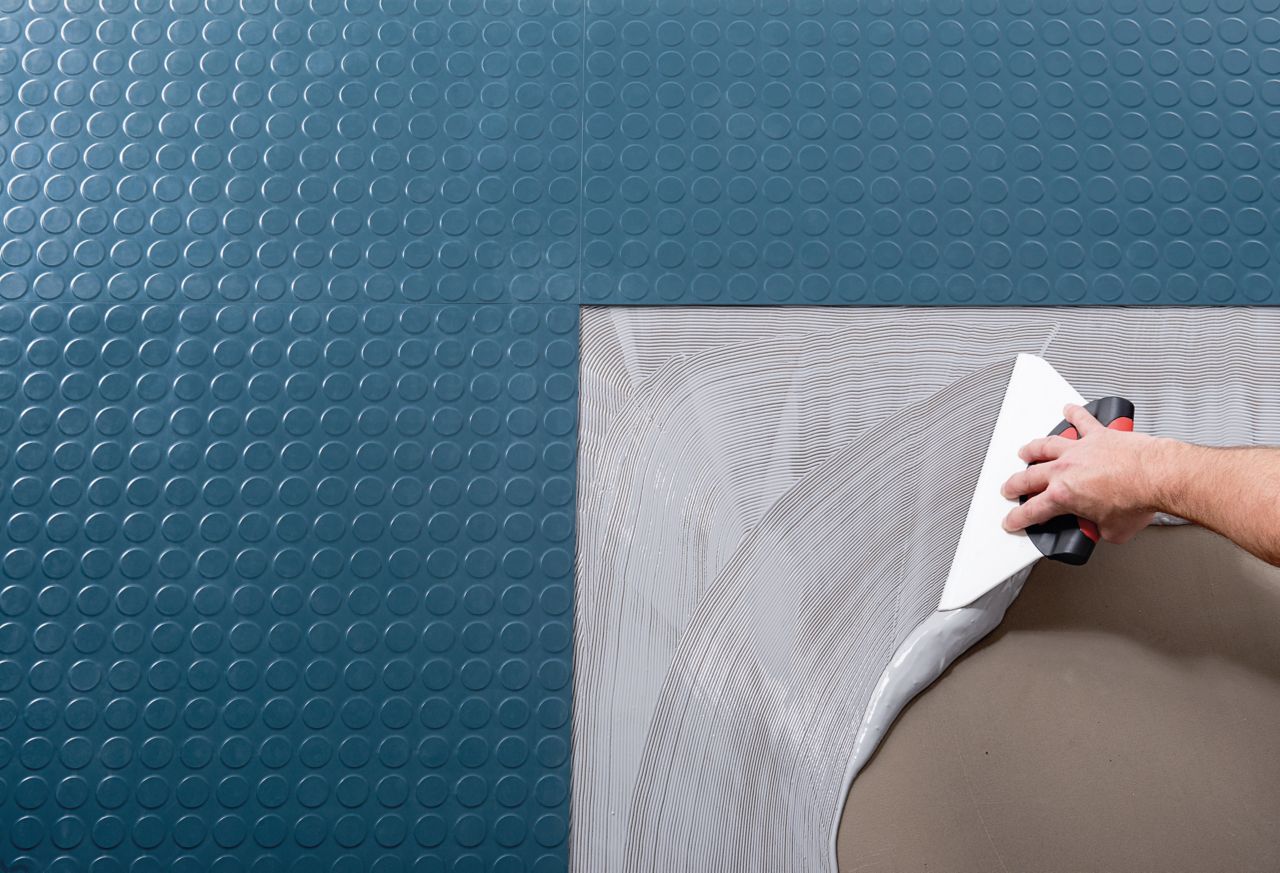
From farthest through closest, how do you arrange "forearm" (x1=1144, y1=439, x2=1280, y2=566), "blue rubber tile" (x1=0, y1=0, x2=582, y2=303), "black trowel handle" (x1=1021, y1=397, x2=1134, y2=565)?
1. "blue rubber tile" (x1=0, y1=0, x2=582, y2=303)
2. "black trowel handle" (x1=1021, y1=397, x2=1134, y2=565)
3. "forearm" (x1=1144, y1=439, x2=1280, y2=566)

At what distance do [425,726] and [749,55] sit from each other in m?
0.75

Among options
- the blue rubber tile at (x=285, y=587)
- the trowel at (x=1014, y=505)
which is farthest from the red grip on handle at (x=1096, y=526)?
the blue rubber tile at (x=285, y=587)

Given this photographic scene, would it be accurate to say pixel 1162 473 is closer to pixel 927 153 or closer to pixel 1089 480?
pixel 1089 480

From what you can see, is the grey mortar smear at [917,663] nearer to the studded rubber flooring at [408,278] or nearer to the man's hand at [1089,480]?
the man's hand at [1089,480]

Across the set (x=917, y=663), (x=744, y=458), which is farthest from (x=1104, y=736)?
(x=744, y=458)

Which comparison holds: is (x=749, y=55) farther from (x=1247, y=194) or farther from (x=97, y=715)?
(x=97, y=715)

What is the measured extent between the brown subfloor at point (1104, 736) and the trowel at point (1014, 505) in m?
0.07

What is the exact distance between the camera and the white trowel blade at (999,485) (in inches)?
30.4

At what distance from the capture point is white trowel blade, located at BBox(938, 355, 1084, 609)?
773 mm

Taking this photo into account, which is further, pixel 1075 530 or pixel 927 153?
pixel 927 153

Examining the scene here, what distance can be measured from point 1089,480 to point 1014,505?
75 mm

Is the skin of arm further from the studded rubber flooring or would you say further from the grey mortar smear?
the studded rubber flooring

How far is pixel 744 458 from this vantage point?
2.70 feet

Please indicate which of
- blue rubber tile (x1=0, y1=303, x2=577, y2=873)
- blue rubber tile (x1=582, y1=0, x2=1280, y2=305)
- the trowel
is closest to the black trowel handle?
the trowel
